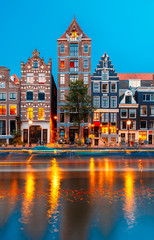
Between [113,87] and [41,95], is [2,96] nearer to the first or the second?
[41,95]

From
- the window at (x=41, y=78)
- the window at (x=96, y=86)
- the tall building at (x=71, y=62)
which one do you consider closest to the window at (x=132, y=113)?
the window at (x=96, y=86)

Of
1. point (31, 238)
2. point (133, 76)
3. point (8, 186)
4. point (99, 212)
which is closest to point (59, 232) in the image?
point (31, 238)

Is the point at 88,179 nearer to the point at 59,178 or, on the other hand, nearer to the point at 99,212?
the point at 59,178

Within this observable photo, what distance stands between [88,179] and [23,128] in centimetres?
4508

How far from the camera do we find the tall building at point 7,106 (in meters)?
58.4

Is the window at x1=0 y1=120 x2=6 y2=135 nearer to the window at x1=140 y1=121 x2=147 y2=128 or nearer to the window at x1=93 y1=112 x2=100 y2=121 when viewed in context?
the window at x1=93 y1=112 x2=100 y2=121

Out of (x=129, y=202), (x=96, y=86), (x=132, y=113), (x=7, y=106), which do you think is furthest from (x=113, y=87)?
(x=129, y=202)

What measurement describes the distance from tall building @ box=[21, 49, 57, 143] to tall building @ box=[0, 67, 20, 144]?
1628mm

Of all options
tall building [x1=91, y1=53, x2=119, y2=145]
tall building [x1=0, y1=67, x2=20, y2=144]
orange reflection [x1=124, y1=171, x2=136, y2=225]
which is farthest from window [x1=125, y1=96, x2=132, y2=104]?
orange reflection [x1=124, y1=171, x2=136, y2=225]

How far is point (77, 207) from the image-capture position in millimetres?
10703

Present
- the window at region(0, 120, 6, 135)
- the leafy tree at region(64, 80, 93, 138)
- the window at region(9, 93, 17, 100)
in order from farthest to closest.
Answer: the window at region(9, 93, 17, 100)
the window at region(0, 120, 6, 135)
the leafy tree at region(64, 80, 93, 138)

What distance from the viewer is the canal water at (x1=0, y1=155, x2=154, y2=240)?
8.27m

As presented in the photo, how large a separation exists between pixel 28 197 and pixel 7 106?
4940 cm

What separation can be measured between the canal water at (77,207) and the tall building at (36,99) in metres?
42.8
